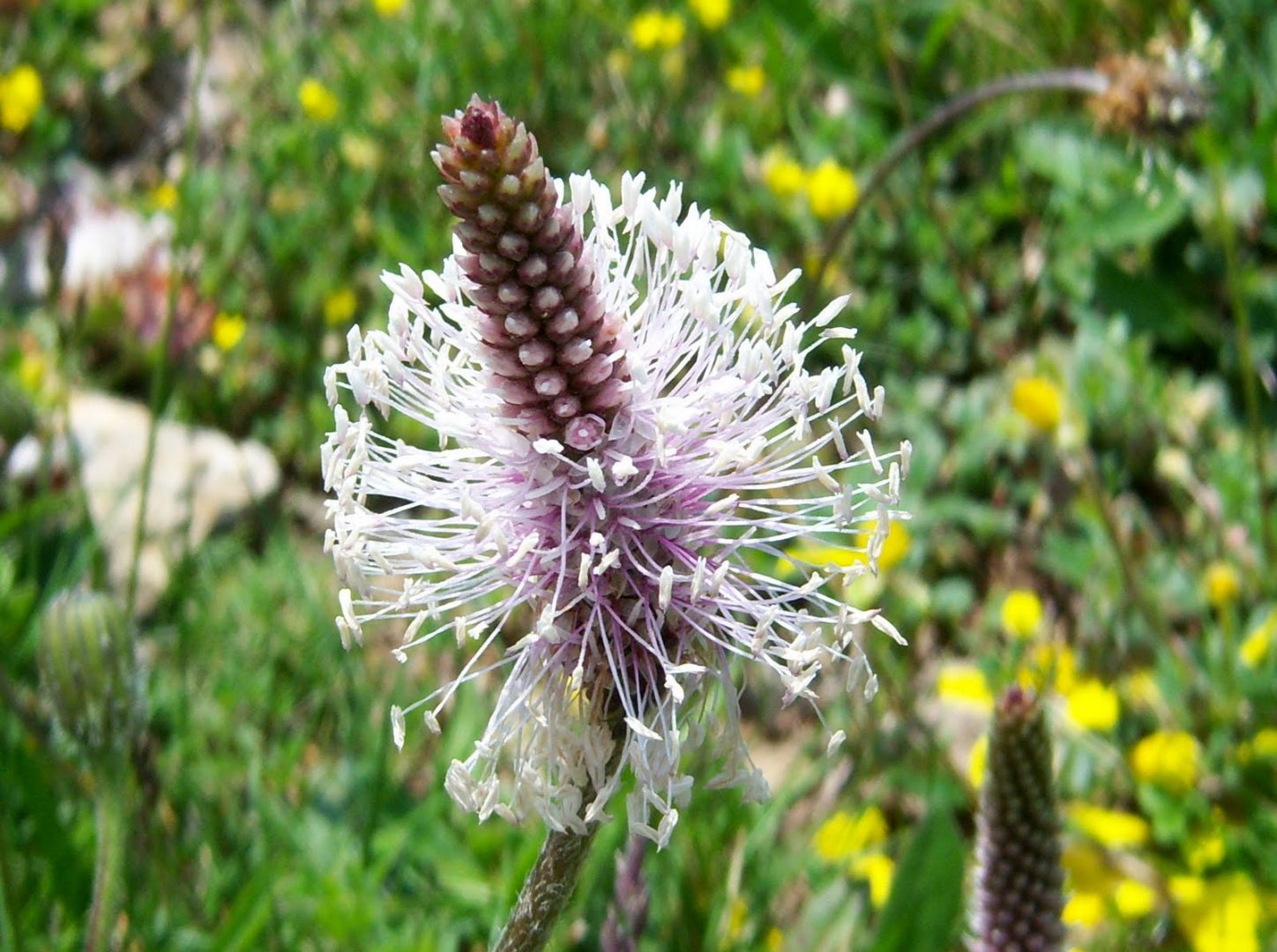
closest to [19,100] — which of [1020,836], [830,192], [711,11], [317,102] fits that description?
[317,102]

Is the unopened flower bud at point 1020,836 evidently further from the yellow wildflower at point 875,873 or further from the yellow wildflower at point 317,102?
the yellow wildflower at point 317,102

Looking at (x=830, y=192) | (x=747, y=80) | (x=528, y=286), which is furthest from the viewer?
(x=747, y=80)

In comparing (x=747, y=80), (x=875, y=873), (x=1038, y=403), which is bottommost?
(x=875, y=873)

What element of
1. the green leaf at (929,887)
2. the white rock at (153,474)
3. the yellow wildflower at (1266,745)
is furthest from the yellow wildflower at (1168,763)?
the white rock at (153,474)

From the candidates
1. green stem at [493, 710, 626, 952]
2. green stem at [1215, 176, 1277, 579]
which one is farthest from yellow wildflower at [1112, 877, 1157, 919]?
green stem at [493, 710, 626, 952]

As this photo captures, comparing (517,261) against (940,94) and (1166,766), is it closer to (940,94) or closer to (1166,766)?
(1166,766)

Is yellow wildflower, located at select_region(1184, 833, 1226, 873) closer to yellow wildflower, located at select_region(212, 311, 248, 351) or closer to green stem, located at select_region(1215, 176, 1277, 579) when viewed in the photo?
green stem, located at select_region(1215, 176, 1277, 579)

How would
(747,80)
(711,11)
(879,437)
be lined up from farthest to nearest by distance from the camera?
(711,11) → (747,80) → (879,437)

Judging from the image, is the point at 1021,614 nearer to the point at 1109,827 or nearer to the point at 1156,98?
the point at 1109,827
